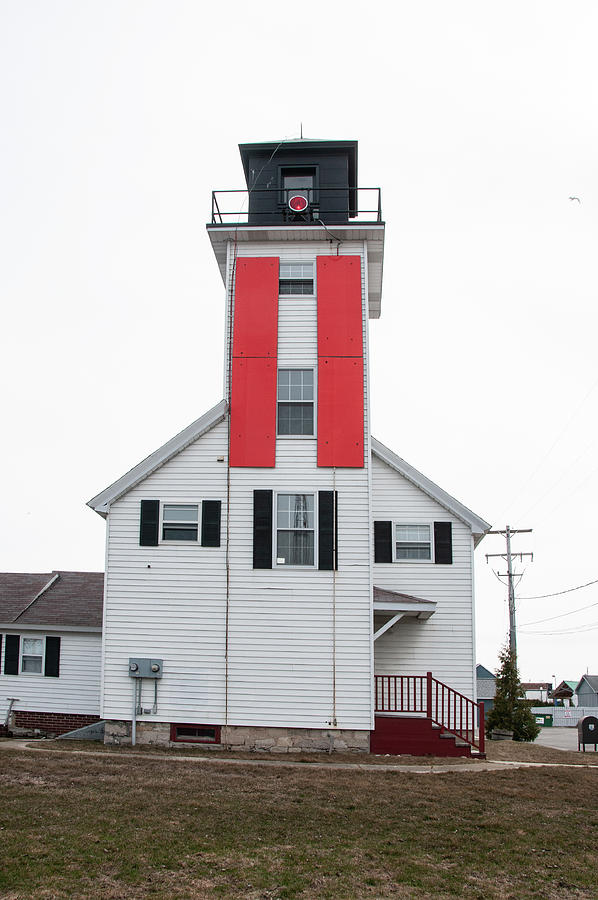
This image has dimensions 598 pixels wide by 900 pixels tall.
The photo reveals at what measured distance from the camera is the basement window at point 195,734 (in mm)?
16719

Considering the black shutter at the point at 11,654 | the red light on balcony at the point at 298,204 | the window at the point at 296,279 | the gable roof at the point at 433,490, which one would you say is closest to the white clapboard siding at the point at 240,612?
the gable roof at the point at 433,490

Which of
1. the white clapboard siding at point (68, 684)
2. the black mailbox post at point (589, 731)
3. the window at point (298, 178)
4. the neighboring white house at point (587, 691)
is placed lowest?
the neighboring white house at point (587, 691)

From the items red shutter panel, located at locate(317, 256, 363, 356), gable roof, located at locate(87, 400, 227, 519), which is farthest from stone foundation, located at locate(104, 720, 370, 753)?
red shutter panel, located at locate(317, 256, 363, 356)

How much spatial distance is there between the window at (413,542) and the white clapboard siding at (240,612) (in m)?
2.41

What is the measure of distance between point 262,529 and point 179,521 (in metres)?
1.72

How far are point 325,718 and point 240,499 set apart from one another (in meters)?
4.61

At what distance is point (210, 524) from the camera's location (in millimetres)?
17297

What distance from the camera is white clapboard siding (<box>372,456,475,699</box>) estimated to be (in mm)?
18766

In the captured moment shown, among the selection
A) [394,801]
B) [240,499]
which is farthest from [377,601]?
[394,801]

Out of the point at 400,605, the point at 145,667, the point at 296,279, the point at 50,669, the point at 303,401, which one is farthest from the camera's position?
the point at 50,669

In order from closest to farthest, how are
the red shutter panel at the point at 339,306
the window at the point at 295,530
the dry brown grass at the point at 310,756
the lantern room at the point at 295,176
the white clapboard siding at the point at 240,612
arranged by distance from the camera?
the dry brown grass at the point at 310,756 → the white clapboard siding at the point at 240,612 → the window at the point at 295,530 → the red shutter panel at the point at 339,306 → the lantern room at the point at 295,176

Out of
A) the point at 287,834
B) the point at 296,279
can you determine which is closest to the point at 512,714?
the point at 296,279

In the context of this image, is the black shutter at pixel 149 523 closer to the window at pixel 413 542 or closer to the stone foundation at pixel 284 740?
the stone foundation at pixel 284 740

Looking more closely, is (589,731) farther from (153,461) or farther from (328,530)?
(153,461)
